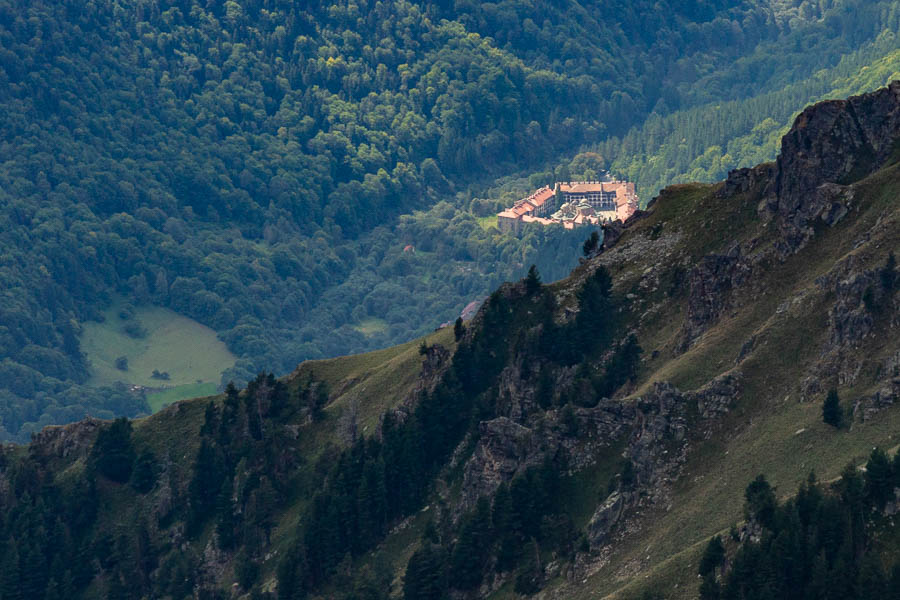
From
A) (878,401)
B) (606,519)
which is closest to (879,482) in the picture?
(878,401)

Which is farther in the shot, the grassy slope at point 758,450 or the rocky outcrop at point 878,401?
the rocky outcrop at point 878,401

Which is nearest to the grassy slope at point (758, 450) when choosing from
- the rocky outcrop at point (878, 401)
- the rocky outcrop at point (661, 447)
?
the rocky outcrop at point (878, 401)

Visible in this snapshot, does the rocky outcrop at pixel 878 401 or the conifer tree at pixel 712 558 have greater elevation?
the rocky outcrop at pixel 878 401

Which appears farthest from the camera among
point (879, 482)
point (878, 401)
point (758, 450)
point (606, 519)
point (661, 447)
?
point (661, 447)

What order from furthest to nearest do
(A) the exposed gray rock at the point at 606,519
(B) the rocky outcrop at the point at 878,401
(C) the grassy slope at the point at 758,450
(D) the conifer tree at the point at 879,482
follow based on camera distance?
(A) the exposed gray rock at the point at 606,519 → (B) the rocky outcrop at the point at 878,401 → (C) the grassy slope at the point at 758,450 → (D) the conifer tree at the point at 879,482

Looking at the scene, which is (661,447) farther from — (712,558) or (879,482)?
(879,482)

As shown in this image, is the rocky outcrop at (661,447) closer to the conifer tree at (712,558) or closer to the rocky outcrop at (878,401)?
the rocky outcrop at (878,401)

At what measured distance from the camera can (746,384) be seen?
193500 mm

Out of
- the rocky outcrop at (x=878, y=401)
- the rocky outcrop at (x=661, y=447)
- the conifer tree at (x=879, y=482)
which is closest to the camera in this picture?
the conifer tree at (x=879, y=482)

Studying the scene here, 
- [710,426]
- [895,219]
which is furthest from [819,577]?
[895,219]

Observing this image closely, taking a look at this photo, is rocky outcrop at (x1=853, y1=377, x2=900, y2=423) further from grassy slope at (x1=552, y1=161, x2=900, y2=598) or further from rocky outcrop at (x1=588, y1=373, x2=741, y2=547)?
rocky outcrop at (x1=588, y1=373, x2=741, y2=547)

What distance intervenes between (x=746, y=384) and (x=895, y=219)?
22.0 m

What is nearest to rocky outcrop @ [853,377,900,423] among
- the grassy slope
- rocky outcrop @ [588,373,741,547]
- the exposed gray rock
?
the grassy slope

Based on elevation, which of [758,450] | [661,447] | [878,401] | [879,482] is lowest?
[758,450]
